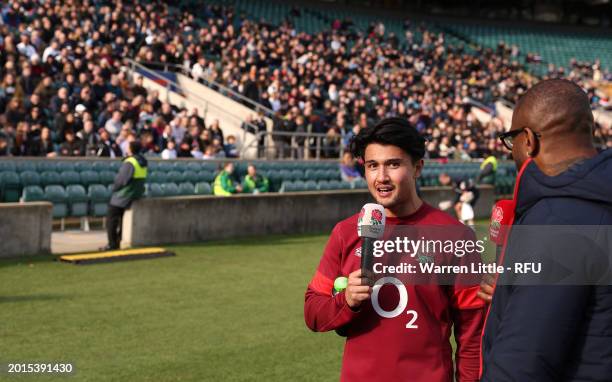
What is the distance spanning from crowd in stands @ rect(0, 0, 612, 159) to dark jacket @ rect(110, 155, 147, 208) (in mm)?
2532

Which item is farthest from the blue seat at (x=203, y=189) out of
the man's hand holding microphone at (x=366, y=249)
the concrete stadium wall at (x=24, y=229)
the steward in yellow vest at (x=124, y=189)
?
the man's hand holding microphone at (x=366, y=249)

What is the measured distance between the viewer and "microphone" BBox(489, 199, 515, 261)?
247 cm

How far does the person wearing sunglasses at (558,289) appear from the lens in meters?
2.12

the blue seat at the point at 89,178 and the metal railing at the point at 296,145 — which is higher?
the metal railing at the point at 296,145

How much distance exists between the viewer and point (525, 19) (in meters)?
53.8

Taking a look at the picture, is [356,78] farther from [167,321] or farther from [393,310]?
[393,310]

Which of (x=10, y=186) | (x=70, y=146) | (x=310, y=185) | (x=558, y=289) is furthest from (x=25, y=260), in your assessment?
(x=558, y=289)

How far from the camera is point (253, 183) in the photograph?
A: 734 inches

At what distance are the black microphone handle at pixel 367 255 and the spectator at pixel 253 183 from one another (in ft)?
51.5

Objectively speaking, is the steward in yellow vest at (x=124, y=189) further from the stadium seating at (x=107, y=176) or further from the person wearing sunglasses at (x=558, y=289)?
the person wearing sunglasses at (x=558, y=289)

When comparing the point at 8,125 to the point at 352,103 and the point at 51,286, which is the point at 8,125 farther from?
the point at 352,103

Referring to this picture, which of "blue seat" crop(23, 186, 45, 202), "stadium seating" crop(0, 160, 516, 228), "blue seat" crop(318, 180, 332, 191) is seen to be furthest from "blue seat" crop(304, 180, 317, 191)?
"blue seat" crop(23, 186, 45, 202)

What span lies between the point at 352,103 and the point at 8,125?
15399mm

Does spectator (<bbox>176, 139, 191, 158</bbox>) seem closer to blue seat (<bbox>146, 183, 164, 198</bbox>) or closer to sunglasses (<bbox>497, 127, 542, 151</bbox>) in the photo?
blue seat (<bbox>146, 183, 164, 198</bbox>)
